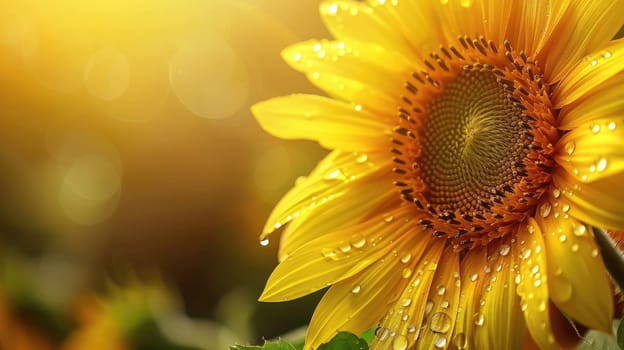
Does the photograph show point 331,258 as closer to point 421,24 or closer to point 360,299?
point 360,299

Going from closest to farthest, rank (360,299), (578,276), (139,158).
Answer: (578,276)
(360,299)
(139,158)

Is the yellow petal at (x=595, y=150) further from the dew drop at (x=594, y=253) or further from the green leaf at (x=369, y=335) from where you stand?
the green leaf at (x=369, y=335)

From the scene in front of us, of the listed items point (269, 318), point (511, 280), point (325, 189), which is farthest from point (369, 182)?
point (269, 318)

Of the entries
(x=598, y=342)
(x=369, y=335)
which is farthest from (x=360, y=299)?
(x=598, y=342)

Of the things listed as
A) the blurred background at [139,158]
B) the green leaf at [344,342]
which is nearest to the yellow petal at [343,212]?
the green leaf at [344,342]

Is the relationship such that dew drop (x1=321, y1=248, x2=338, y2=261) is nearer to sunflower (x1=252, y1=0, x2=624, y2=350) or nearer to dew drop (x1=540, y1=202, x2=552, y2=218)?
sunflower (x1=252, y1=0, x2=624, y2=350)

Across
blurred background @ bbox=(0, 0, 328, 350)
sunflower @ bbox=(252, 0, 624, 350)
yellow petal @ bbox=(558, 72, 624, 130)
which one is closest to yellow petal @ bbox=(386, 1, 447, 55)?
sunflower @ bbox=(252, 0, 624, 350)
